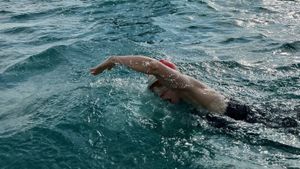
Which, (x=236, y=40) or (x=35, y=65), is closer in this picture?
(x=35, y=65)

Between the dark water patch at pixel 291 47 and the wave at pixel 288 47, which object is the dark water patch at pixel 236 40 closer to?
the wave at pixel 288 47

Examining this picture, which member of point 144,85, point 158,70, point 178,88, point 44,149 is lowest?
point 44,149

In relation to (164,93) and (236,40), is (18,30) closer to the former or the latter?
(236,40)

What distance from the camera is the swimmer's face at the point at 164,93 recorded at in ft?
21.2

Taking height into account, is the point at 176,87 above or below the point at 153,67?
below

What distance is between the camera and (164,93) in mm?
6512

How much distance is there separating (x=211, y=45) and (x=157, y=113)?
434 centimetres

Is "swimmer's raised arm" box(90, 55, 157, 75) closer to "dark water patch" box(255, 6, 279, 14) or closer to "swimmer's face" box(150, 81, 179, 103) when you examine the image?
"swimmer's face" box(150, 81, 179, 103)

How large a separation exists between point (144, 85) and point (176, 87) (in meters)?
2.03

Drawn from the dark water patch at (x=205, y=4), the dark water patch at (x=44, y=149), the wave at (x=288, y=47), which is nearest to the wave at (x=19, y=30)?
the dark water patch at (x=205, y=4)

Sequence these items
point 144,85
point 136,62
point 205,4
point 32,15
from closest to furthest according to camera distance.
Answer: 1. point 136,62
2. point 144,85
3. point 205,4
4. point 32,15

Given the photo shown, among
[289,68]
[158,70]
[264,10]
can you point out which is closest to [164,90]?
[158,70]

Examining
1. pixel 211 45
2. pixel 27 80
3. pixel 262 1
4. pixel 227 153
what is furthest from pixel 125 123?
pixel 262 1

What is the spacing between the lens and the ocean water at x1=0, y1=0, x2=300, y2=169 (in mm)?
5977
